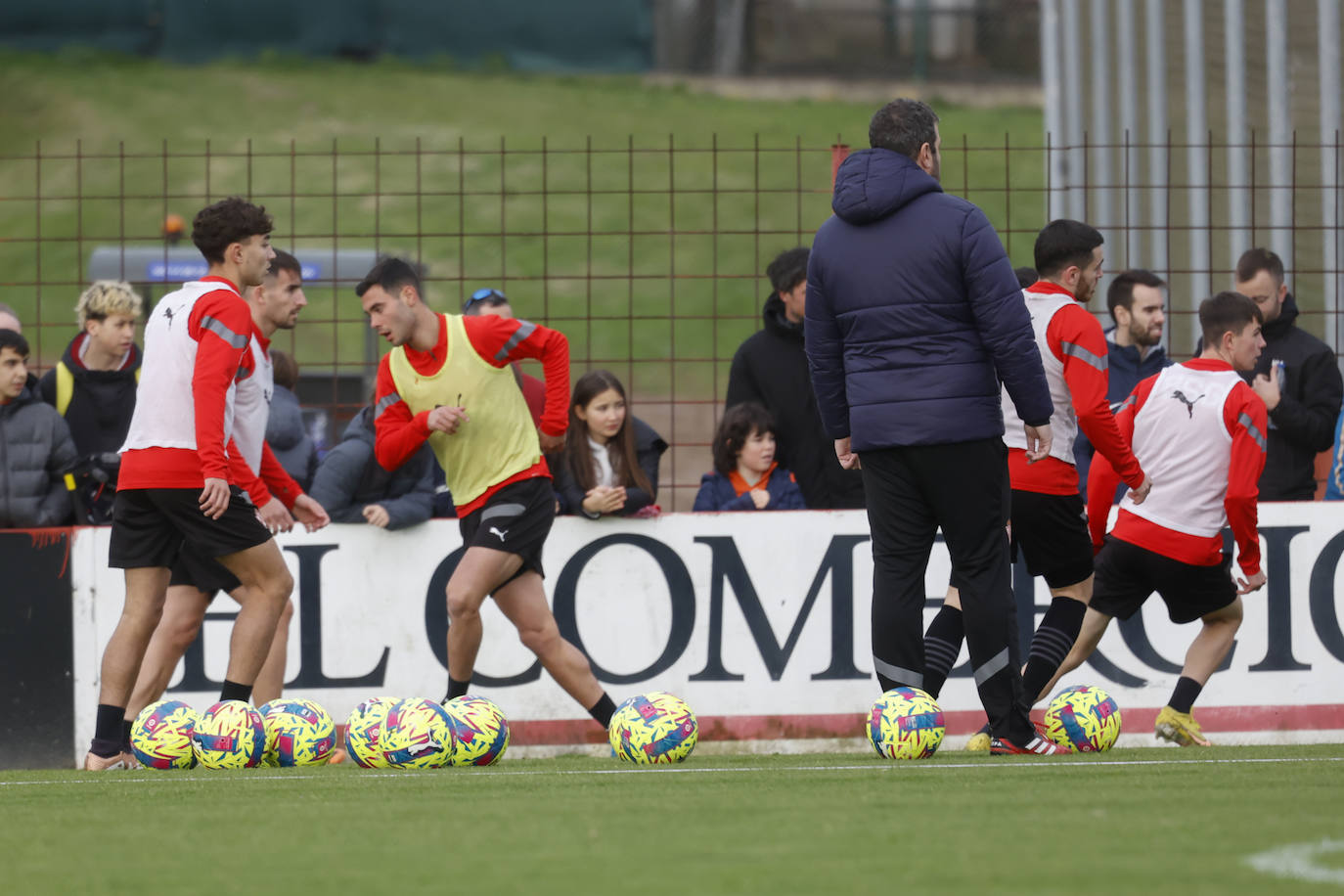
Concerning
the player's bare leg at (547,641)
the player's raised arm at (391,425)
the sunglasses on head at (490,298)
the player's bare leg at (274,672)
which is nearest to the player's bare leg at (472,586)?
the player's bare leg at (547,641)

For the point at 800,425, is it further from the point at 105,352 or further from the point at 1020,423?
the point at 105,352

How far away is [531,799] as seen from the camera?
221 inches

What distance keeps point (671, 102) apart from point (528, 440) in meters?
29.9

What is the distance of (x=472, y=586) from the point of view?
799cm

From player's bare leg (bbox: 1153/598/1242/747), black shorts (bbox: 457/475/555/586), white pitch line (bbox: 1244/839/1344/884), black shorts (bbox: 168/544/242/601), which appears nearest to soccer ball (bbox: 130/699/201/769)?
black shorts (bbox: 168/544/242/601)

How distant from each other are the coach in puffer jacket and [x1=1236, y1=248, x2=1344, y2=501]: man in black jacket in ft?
18.3

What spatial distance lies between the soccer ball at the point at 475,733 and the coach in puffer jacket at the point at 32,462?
2876 mm

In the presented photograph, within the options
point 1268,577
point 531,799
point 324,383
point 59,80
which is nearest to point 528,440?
point 531,799

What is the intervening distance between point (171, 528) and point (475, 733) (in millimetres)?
1609

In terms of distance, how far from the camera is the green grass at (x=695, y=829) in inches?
162

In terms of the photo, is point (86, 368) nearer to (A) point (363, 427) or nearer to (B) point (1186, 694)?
(A) point (363, 427)

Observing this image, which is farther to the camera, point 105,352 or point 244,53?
point 244,53

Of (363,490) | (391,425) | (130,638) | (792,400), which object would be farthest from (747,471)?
(130,638)

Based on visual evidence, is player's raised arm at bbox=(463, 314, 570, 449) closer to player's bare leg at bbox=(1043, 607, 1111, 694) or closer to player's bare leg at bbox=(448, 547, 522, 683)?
player's bare leg at bbox=(448, 547, 522, 683)
